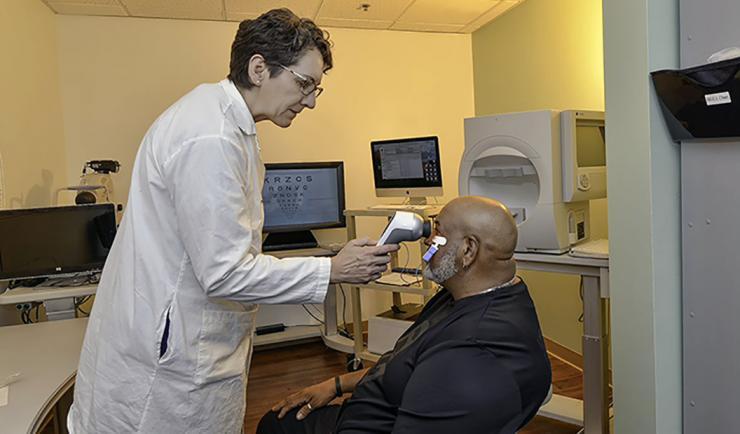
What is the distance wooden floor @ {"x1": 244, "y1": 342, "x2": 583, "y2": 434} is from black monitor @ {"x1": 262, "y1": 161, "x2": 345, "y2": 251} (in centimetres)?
70

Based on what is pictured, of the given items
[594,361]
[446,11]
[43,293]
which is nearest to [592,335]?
[594,361]

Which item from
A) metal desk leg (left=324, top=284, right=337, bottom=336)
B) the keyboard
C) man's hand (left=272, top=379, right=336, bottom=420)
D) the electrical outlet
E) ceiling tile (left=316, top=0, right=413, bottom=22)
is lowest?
metal desk leg (left=324, top=284, right=337, bottom=336)

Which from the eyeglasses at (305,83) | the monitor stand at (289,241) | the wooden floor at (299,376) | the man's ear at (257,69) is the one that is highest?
the man's ear at (257,69)

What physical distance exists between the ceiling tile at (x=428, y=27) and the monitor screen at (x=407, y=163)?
1.03m

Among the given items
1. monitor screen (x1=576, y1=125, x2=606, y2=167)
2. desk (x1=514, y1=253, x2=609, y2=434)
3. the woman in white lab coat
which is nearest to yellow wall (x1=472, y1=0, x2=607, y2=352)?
monitor screen (x1=576, y1=125, x2=606, y2=167)

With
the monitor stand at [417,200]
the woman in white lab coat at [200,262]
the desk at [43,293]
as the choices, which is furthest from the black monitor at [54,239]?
the monitor stand at [417,200]

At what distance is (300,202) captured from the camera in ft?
Answer: 11.1

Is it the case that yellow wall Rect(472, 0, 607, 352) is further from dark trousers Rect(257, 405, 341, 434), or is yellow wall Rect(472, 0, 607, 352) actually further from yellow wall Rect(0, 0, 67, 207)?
yellow wall Rect(0, 0, 67, 207)

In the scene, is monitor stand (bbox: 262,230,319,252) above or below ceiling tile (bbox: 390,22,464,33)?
below

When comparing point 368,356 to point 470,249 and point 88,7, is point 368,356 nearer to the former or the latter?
point 470,249

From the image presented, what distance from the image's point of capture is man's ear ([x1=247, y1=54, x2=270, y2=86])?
113 cm

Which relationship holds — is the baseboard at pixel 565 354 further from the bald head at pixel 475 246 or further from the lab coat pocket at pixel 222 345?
the lab coat pocket at pixel 222 345

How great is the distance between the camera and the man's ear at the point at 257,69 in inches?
44.6

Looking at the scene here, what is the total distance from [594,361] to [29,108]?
2.89 metres
